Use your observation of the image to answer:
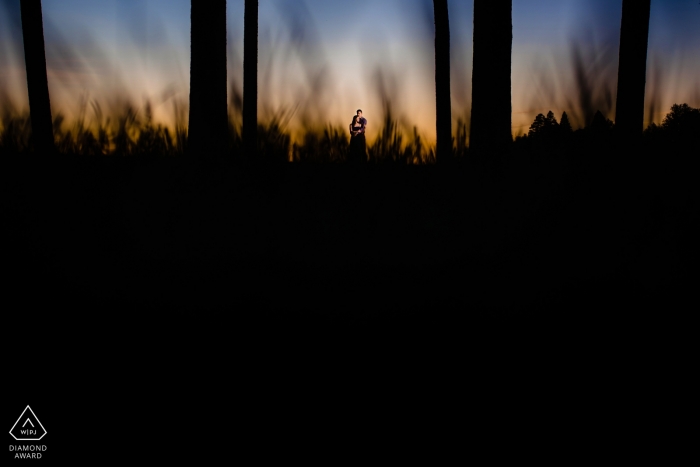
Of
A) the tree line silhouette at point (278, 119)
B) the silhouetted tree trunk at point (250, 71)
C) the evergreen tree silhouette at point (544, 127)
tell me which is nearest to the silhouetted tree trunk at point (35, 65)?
the tree line silhouette at point (278, 119)

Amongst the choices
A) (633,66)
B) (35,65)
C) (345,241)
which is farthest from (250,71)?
(633,66)

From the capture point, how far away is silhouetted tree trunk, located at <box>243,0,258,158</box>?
8992mm

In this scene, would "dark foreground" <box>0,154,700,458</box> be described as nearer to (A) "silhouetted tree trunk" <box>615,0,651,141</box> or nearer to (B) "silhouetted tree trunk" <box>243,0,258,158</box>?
(A) "silhouetted tree trunk" <box>615,0,651,141</box>

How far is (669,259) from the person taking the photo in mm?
4840

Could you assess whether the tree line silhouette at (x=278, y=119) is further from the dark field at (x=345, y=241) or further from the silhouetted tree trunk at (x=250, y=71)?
the silhouetted tree trunk at (x=250, y=71)

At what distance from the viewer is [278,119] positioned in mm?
7668

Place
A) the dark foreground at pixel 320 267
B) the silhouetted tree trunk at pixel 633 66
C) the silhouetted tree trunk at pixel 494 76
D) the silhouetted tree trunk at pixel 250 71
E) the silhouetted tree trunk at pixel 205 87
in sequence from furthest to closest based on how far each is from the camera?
1. the silhouetted tree trunk at pixel 250 71
2. the silhouetted tree trunk at pixel 633 66
3. the silhouetted tree trunk at pixel 205 87
4. the silhouetted tree trunk at pixel 494 76
5. the dark foreground at pixel 320 267

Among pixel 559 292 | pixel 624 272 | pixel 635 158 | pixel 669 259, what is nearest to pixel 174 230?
pixel 559 292

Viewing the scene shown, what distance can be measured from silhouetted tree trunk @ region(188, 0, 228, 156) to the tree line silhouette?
0.01 meters

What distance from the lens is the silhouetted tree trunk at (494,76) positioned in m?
6.52

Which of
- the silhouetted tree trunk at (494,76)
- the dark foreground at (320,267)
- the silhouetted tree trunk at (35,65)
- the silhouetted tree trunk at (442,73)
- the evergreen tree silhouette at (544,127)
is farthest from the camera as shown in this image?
the silhouetted tree trunk at (442,73)

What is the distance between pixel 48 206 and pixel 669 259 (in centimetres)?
622

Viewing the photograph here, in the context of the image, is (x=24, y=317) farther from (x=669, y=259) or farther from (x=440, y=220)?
(x=669, y=259)

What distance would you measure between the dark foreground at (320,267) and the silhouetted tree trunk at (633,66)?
2.29 feet
